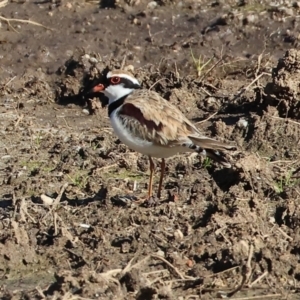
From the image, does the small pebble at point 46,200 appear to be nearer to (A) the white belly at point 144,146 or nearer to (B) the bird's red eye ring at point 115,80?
(A) the white belly at point 144,146

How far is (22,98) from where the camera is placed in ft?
33.4

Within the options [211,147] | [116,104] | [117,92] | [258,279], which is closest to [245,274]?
[258,279]

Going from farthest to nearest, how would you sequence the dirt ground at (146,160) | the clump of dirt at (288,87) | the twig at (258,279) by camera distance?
1. the clump of dirt at (288,87)
2. the dirt ground at (146,160)
3. the twig at (258,279)

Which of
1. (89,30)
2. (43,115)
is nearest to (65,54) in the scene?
(89,30)

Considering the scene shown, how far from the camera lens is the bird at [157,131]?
704cm

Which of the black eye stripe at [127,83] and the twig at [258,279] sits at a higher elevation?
the black eye stripe at [127,83]

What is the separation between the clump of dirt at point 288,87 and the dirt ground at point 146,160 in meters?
0.01

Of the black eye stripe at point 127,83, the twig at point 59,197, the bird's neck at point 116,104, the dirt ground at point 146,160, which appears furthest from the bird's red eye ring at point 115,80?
the twig at point 59,197

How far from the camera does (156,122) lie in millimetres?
7172

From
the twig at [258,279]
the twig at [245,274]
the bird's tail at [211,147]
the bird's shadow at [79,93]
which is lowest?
the bird's shadow at [79,93]

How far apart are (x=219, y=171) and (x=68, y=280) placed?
2430 mm

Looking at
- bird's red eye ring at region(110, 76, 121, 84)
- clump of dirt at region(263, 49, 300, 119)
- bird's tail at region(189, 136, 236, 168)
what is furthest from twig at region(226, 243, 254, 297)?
clump of dirt at region(263, 49, 300, 119)

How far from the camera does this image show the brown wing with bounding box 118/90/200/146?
7.12 metres

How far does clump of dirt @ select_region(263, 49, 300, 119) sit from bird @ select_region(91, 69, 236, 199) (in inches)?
68.2
